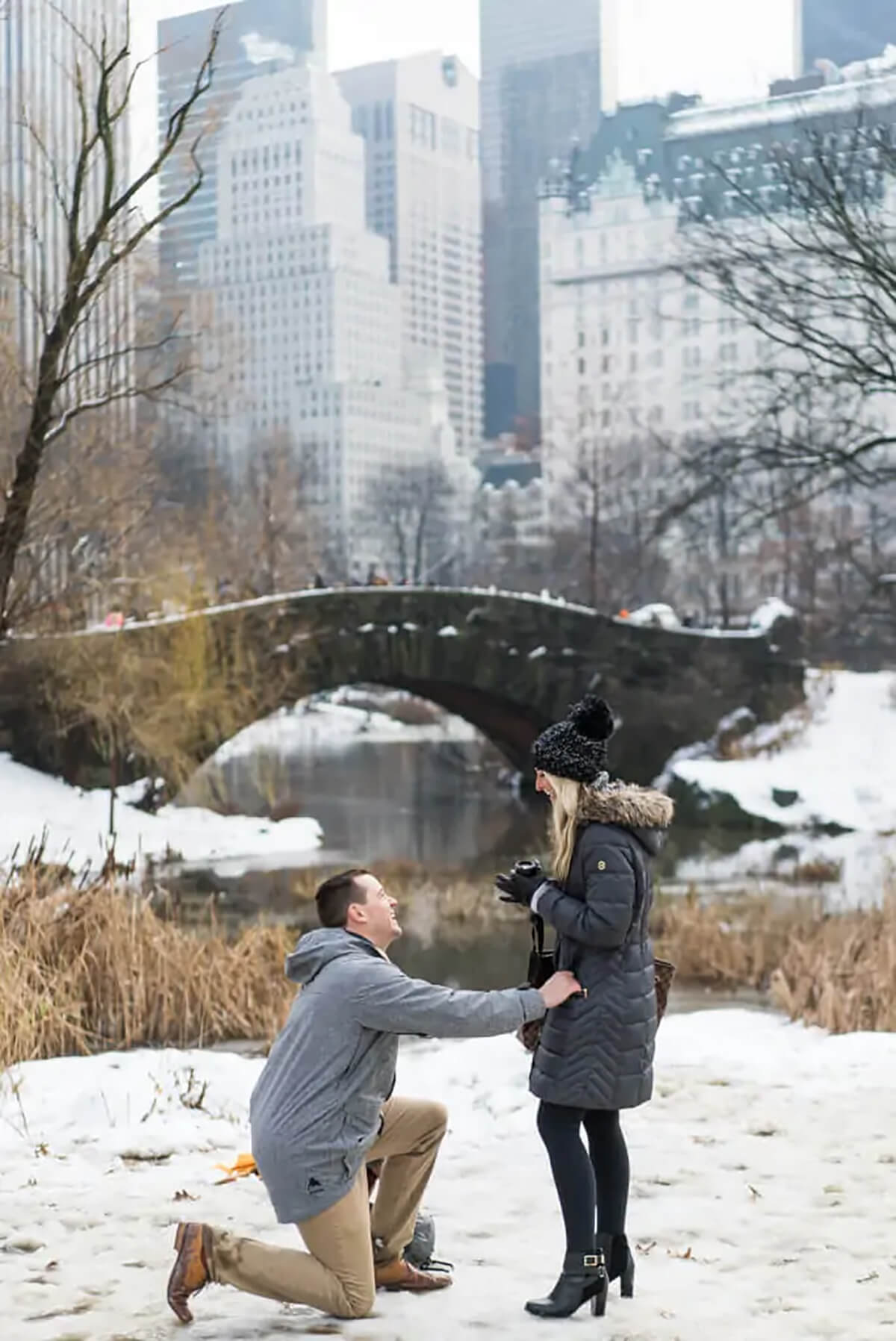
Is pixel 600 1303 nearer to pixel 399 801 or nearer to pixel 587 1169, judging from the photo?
pixel 587 1169

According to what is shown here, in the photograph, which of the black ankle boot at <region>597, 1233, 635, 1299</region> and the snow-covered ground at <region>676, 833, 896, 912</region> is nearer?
the black ankle boot at <region>597, 1233, 635, 1299</region>

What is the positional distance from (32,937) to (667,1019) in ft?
9.67

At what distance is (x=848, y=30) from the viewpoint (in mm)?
41562

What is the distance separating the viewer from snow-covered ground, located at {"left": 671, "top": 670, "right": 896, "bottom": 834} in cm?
2575

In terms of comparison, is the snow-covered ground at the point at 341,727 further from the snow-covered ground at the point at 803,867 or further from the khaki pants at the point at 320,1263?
the khaki pants at the point at 320,1263

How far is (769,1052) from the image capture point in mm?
7242

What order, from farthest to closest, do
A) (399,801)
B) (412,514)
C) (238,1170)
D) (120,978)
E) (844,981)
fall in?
(412,514) → (399,801) → (844,981) → (120,978) → (238,1170)

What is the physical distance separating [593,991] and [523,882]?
11.6 inches

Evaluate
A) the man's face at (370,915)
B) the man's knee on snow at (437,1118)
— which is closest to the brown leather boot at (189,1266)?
the man's knee on snow at (437,1118)

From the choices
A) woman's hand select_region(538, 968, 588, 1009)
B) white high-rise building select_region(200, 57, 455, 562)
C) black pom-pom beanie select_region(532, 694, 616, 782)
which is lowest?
woman's hand select_region(538, 968, 588, 1009)

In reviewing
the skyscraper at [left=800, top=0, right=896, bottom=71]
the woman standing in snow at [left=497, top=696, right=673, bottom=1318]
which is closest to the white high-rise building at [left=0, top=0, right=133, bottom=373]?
the woman standing in snow at [left=497, top=696, right=673, bottom=1318]

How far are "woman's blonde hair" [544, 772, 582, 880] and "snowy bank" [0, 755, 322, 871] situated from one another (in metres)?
15.6

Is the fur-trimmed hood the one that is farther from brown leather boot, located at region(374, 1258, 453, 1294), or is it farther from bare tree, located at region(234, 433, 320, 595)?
bare tree, located at region(234, 433, 320, 595)

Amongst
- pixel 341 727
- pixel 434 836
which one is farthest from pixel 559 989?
pixel 341 727
